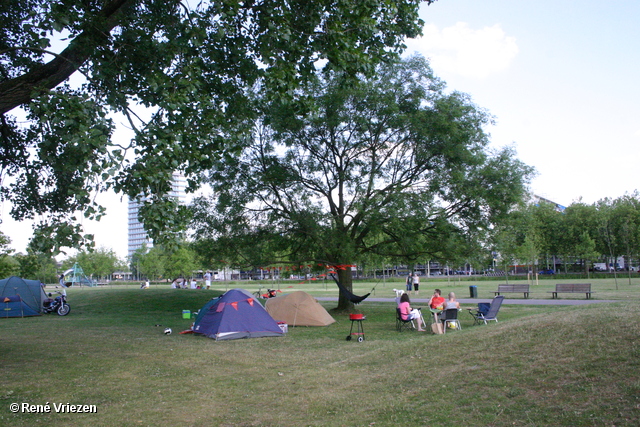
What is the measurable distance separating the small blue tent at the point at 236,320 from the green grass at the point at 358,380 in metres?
1.15

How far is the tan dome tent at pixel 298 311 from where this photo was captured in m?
16.2

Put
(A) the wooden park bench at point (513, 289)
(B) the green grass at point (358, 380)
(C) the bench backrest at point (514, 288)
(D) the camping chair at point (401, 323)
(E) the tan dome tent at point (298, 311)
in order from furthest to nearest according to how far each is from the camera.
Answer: (C) the bench backrest at point (514, 288) < (A) the wooden park bench at point (513, 289) < (E) the tan dome tent at point (298, 311) < (D) the camping chair at point (401, 323) < (B) the green grass at point (358, 380)

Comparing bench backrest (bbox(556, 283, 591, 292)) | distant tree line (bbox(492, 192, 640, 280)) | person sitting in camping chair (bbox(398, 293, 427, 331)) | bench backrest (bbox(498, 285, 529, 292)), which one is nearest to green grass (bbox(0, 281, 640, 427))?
person sitting in camping chair (bbox(398, 293, 427, 331))

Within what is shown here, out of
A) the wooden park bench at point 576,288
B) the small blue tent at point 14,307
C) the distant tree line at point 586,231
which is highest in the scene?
the distant tree line at point 586,231

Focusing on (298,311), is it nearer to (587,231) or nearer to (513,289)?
(513,289)

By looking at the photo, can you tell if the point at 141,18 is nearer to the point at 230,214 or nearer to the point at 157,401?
the point at 157,401

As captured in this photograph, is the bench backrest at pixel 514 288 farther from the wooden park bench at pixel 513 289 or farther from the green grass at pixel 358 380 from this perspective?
the green grass at pixel 358 380

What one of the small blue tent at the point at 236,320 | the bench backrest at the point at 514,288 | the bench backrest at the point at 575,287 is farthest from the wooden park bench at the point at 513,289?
the small blue tent at the point at 236,320

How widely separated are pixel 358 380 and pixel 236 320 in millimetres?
6489

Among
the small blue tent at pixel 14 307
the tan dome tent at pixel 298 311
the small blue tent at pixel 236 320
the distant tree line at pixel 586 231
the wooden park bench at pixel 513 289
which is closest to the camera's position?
the small blue tent at pixel 236 320

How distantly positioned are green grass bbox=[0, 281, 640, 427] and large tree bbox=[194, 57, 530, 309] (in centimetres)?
677

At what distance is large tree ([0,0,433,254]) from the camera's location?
7.30 meters

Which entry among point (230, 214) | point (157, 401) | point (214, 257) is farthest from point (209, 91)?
point (214, 257)

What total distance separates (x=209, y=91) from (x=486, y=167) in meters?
11.3
